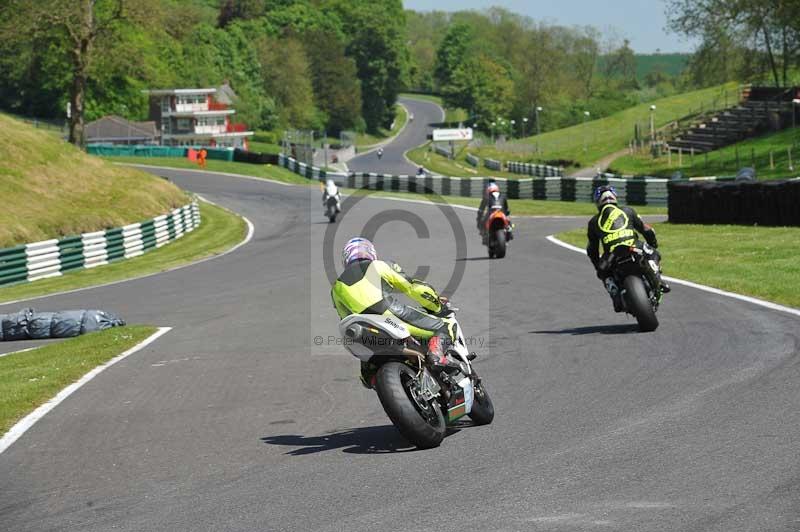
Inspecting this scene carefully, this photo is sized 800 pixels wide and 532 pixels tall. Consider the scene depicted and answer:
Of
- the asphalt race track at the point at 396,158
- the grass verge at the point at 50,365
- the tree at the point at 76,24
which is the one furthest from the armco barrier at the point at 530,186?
the asphalt race track at the point at 396,158

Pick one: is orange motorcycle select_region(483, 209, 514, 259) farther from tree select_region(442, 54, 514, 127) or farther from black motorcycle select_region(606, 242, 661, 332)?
tree select_region(442, 54, 514, 127)

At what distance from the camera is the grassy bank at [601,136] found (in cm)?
9712

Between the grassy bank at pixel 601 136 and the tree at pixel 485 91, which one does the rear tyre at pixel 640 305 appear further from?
the tree at pixel 485 91

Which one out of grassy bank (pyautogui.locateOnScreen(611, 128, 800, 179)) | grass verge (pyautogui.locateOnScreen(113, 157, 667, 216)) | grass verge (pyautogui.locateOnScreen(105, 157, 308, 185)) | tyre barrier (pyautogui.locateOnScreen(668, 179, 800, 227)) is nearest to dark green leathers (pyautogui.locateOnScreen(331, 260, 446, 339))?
tyre barrier (pyautogui.locateOnScreen(668, 179, 800, 227))

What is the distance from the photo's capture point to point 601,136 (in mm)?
105312

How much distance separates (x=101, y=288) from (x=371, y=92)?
173 m

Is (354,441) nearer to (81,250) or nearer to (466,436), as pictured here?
(466,436)

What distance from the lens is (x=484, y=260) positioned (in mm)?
24422

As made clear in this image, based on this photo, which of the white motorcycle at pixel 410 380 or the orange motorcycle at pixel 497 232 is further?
the orange motorcycle at pixel 497 232

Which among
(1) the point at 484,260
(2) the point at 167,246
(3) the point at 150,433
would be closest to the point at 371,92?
(2) the point at 167,246

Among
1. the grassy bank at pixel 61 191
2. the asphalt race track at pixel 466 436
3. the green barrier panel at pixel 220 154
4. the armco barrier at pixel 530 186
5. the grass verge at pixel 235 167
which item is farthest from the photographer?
the green barrier panel at pixel 220 154

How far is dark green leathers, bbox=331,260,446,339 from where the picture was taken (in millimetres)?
8734

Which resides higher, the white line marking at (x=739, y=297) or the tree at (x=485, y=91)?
the tree at (x=485, y=91)

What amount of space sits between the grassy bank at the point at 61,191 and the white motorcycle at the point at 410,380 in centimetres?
2807
